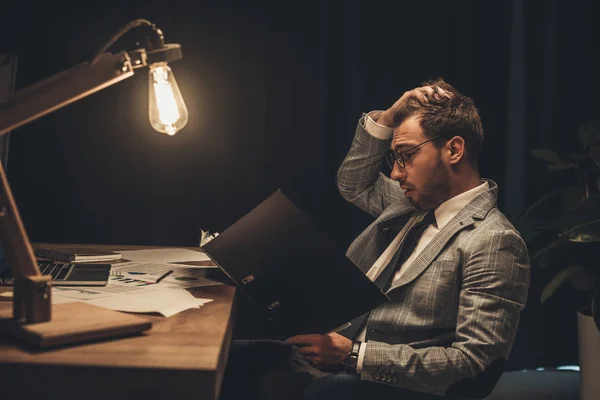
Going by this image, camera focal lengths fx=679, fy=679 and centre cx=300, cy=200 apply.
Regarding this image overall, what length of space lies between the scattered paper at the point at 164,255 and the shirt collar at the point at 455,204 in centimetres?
72

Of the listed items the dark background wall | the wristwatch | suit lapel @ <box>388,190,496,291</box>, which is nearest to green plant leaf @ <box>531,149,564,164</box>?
the dark background wall

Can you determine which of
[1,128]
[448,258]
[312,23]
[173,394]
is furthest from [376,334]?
[312,23]

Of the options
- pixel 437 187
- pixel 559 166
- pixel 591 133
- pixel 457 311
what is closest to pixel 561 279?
pixel 559 166

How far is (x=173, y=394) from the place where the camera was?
0.99m

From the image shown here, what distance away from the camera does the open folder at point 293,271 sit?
136cm

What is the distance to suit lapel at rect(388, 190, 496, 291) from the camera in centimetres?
154

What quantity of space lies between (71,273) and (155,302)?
37 cm

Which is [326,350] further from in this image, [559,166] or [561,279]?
[559,166]

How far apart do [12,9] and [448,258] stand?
183cm

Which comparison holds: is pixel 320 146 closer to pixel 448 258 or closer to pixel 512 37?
pixel 512 37

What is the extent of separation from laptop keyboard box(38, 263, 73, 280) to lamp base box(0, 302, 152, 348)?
38 centimetres

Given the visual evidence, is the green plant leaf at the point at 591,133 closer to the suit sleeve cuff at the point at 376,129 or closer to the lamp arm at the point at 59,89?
the suit sleeve cuff at the point at 376,129

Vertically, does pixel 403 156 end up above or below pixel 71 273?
above

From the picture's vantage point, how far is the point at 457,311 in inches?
58.7
